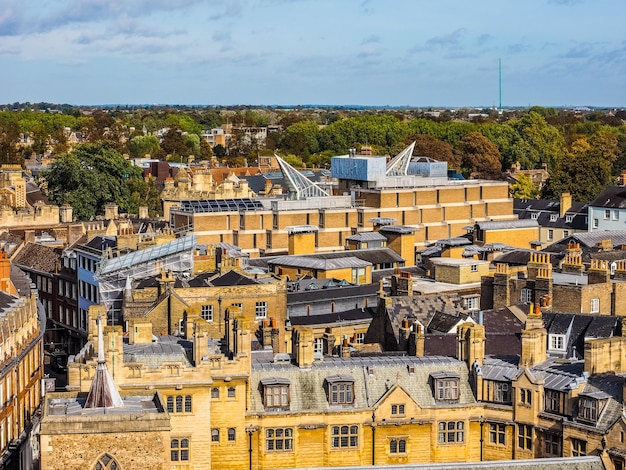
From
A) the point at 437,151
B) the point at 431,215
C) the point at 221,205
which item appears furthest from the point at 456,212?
the point at 437,151

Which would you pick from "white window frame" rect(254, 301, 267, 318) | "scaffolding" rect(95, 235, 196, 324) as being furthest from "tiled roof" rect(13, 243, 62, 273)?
"white window frame" rect(254, 301, 267, 318)

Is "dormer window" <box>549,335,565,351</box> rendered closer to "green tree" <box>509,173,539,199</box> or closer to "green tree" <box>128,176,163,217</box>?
"green tree" <box>128,176,163,217</box>

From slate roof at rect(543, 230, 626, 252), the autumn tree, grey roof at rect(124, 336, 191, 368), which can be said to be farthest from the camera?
the autumn tree

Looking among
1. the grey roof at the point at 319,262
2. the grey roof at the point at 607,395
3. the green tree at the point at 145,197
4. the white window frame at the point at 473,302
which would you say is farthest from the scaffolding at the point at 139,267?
the green tree at the point at 145,197

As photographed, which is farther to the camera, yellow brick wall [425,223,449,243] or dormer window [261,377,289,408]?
yellow brick wall [425,223,449,243]

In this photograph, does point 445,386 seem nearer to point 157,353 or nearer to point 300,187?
point 157,353

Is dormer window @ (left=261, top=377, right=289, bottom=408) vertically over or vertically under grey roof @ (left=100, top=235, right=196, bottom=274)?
under

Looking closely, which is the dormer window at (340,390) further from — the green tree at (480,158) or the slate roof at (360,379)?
the green tree at (480,158)
